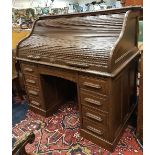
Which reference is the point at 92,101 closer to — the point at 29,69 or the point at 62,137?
the point at 62,137

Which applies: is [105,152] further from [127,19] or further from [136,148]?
[127,19]

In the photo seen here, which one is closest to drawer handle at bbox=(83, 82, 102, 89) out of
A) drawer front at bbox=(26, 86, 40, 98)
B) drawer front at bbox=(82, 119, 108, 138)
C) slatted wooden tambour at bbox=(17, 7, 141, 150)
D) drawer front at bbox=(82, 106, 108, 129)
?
slatted wooden tambour at bbox=(17, 7, 141, 150)

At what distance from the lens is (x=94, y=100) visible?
192cm

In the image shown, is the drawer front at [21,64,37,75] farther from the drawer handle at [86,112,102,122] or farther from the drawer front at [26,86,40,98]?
the drawer handle at [86,112,102,122]

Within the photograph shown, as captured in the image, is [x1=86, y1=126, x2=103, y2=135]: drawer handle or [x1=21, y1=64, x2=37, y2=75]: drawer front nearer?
[x1=86, y1=126, x2=103, y2=135]: drawer handle

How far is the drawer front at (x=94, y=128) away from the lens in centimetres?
205

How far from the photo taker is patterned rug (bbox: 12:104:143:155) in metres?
2.08

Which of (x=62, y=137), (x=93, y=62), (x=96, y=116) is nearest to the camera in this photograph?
(x=93, y=62)

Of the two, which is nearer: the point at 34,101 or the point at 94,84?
the point at 94,84

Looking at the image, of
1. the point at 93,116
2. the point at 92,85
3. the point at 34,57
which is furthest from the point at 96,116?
the point at 34,57

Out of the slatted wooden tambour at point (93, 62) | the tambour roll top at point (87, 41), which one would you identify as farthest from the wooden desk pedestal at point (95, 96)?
the tambour roll top at point (87, 41)

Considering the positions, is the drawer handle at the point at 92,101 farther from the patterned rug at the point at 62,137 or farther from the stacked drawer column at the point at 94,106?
the patterned rug at the point at 62,137

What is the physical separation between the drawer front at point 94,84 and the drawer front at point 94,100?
54mm

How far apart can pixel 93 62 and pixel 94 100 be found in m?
0.38
